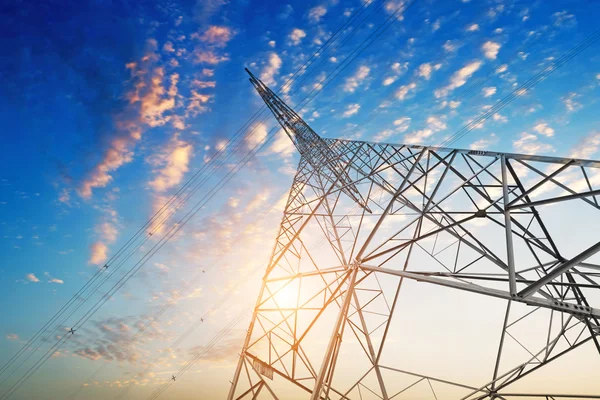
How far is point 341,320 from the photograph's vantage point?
7.29 m

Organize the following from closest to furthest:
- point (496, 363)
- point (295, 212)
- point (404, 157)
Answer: point (496, 363)
point (404, 157)
point (295, 212)

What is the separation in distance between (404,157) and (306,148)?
21.0 feet

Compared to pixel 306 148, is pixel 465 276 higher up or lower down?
lower down

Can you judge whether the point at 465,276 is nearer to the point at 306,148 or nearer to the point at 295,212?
the point at 295,212

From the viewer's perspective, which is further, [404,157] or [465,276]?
[404,157]

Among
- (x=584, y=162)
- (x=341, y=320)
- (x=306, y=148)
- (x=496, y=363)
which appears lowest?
(x=496, y=363)

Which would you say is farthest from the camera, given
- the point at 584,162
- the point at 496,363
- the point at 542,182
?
the point at 496,363

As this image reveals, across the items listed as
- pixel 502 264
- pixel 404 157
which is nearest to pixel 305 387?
pixel 502 264

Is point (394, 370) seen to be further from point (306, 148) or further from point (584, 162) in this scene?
point (306, 148)

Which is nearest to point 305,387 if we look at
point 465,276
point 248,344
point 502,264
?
point 248,344

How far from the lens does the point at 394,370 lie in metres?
9.38

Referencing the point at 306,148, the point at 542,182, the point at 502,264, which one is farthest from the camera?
the point at 306,148

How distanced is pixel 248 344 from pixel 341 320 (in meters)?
4.05

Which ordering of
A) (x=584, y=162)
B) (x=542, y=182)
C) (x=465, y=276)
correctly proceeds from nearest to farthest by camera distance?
(x=584, y=162)
(x=542, y=182)
(x=465, y=276)
